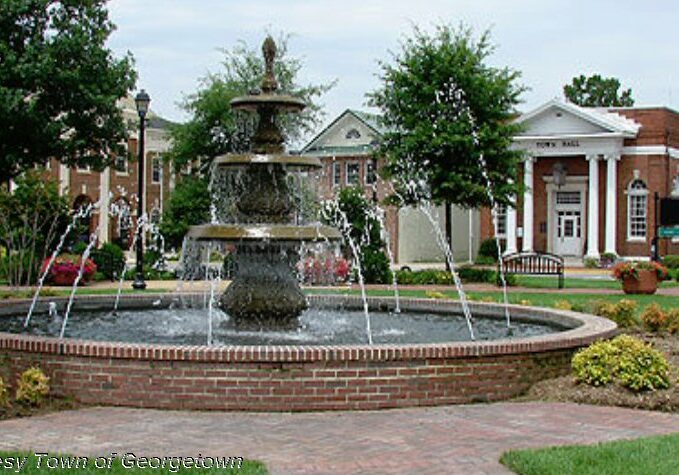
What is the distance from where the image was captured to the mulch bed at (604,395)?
947 centimetres

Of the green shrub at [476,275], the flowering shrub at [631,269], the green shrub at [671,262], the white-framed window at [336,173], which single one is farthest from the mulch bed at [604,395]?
the white-framed window at [336,173]

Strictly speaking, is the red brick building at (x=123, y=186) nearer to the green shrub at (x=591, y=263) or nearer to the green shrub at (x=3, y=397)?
the green shrub at (x=591, y=263)

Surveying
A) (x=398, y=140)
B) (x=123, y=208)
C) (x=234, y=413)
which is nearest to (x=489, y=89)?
(x=398, y=140)

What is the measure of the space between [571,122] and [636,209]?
19.0 feet

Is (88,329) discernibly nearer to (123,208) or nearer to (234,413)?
(234,413)

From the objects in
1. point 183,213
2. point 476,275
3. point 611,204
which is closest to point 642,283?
point 476,275

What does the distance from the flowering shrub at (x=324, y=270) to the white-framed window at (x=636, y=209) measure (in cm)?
2426

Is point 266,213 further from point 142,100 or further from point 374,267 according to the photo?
point 374,267

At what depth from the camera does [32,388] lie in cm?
909

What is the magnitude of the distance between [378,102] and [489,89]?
4.44 meters

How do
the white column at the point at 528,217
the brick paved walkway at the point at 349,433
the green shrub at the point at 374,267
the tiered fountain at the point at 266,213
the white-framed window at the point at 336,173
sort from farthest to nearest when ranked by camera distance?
the white-framed window at the point at 336,173
the white column at the point at 528,217
the green shrub at the point at 374,267
the tiered fountain at the point at 266,213
the brick paved walkway at the point at 349,433

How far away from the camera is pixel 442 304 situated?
16.8 m

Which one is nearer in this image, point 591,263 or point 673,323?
point 673,323

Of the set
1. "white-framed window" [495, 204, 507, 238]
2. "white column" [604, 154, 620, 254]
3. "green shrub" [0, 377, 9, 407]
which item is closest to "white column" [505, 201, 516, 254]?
"white-framed window" [495, 204, 507, 238]
